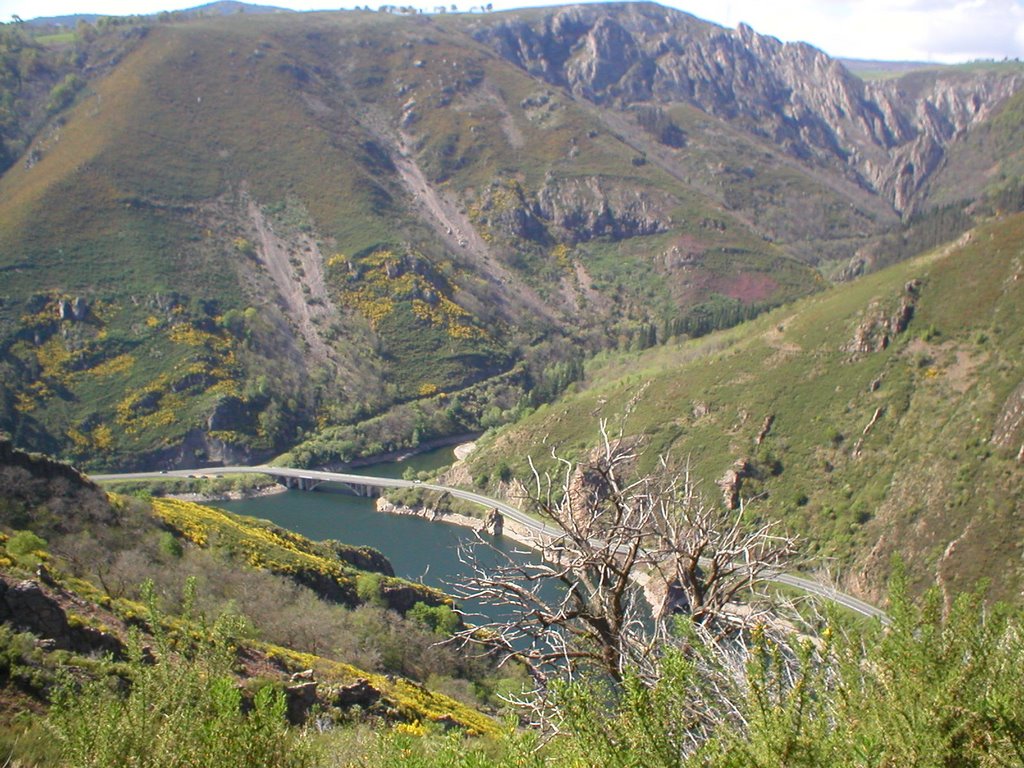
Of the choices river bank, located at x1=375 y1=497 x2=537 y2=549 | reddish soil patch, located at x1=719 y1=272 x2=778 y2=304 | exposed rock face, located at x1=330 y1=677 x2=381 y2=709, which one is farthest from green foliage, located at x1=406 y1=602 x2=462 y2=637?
reddish soil patch, located at x1=719 y1=272 x2=778 y2=304

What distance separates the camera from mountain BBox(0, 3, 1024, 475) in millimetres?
79113

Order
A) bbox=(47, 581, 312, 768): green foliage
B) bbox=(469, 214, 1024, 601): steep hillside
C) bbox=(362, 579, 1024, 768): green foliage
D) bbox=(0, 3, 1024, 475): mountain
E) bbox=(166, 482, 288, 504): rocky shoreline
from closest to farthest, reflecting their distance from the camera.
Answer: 1. bbox=(362, 579, 1024, 768): green foliage
2. bbox=(47, 581, 312, 768): green foliage
3. bbox=(469, 214, 1024, 601): steep hillside
4. bbox=(166, 482, 288, 504): rocky shoreline
5. bbox=(0, 3, 1024, 475): mountain

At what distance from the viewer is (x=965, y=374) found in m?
48.5

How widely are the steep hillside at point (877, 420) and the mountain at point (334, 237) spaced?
90.7ft

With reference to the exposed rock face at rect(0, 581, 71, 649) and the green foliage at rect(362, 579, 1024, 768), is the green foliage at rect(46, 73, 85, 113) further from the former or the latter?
the green foliage at rect(362, 579, 1024, 768)

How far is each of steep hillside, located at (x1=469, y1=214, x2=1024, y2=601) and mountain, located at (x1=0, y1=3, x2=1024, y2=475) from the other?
27.6 meters

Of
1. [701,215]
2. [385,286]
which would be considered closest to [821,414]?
[385,286]

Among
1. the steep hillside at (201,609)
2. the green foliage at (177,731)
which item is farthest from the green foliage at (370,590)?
the green foliage at (177,731)

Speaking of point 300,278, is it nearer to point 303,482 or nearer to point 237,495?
point 303,482

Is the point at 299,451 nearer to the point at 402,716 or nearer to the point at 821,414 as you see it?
the point at 821,414

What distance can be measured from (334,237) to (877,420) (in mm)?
72714

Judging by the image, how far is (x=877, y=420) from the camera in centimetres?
5078

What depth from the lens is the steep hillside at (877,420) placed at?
41.1m

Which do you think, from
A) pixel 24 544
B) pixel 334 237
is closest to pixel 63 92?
pixel 334 237
